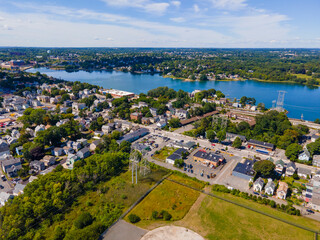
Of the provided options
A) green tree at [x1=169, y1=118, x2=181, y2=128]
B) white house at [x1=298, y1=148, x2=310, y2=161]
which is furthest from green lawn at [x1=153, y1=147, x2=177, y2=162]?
white house at [x1=298, y1=148, x2=310, y2=161]

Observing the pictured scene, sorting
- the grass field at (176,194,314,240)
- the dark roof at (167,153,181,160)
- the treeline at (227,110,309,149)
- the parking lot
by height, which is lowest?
the parking lot

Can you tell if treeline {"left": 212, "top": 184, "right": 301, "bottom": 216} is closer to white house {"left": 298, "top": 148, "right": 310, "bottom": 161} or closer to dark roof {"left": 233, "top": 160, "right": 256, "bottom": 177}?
dark roof {"left": 233, "top": 160, "right": 256, "bottom": 177}

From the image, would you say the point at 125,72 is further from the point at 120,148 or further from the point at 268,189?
the point at 268,189

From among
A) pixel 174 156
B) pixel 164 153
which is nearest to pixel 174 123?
pixel 164 153

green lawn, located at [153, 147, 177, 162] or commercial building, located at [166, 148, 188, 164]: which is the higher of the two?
commercial building, located at [166, 148, 188, 164]

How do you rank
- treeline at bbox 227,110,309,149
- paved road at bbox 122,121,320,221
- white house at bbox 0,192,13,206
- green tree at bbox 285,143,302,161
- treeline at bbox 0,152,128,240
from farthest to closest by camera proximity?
treeline at bbox 227,110,309,149 < green tree at bbox 285,143,302,161 < paved road at bbox 122,121,320,221 < white house at bbox 0,192,13,206 < treeline at bbox 0,152,128,240

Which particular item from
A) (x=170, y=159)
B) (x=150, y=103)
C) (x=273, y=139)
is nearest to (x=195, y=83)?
(x=150, y=103)

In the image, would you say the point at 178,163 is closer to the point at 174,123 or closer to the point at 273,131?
the point at 174,123

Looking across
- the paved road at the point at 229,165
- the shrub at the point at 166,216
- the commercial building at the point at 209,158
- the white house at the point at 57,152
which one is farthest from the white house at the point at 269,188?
the white house at the point at 57,152
